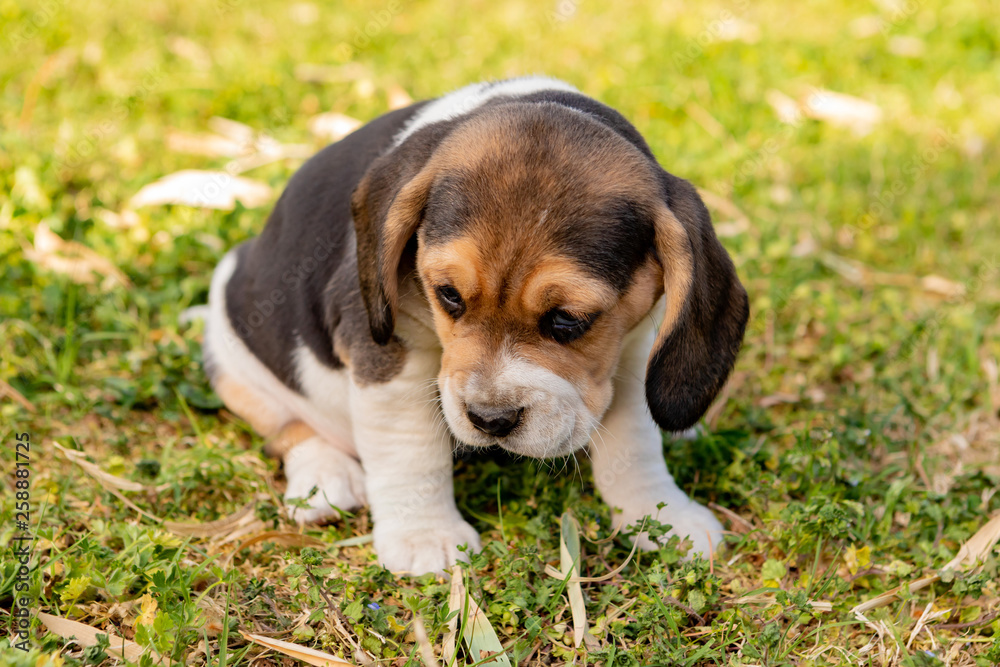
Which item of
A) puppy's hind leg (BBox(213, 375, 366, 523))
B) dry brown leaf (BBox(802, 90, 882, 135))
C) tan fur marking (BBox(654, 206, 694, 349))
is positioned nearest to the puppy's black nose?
tan fur marking (BBox(654, 206, 694, 349))

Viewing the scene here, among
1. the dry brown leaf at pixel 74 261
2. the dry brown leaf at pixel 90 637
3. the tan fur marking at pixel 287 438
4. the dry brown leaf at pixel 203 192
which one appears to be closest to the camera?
the dry brown leaf at pixel 90 637

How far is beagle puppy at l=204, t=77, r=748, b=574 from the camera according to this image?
3.30 meters

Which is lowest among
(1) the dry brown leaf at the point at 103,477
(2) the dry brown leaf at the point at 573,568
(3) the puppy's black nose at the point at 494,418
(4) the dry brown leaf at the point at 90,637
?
(1) the dry brown leaf at the point at 103,477

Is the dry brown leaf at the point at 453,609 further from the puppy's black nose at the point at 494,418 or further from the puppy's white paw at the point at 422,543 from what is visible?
the puppy's black nose at the point at 494,418

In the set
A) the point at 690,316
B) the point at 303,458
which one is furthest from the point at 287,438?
the point at 690,316

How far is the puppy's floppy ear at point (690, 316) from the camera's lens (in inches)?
133

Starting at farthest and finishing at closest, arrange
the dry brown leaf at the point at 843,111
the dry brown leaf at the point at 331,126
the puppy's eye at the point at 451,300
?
1. the dry brown leaf at the point at 843,111
2. the dry brown leaf at the point at 331,126
3. the puppy's eye at the point at 451,300

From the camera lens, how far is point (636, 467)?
411 centimetres

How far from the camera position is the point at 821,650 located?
344 centimetres

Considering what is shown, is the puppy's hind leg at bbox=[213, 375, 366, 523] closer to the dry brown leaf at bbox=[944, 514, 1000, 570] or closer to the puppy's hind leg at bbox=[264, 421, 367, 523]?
the puppy's hind leg at bbox=[264, 421, 367, 523]

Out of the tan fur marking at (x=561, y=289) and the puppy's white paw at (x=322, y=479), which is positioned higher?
the tan fur marking at (x=561, y=289)

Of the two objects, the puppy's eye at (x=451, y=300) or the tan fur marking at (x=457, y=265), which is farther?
the puppy's eye at (x=451, y=300)

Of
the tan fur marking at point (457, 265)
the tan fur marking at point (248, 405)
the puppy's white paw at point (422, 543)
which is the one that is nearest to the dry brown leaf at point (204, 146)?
the tan fur marking at point (248, 405)

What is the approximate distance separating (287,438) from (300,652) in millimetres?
1562
